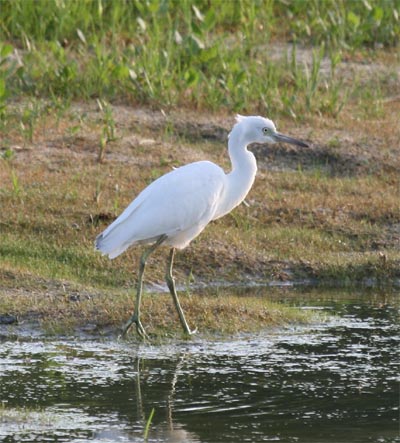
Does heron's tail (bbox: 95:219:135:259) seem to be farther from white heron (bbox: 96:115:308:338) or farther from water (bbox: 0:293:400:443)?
water (bbox: 0:293:400:443)

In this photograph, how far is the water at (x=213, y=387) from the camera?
5.35 metres

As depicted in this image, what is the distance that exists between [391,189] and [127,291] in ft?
10.6

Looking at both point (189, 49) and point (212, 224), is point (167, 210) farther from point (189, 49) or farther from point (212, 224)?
point (189, 49)

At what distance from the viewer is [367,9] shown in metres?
14.4

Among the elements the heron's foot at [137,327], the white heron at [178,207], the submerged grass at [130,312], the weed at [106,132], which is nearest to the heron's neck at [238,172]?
the white heron at [178,207]

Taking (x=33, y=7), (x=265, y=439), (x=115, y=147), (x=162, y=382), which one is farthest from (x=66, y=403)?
(x=33, y=7)

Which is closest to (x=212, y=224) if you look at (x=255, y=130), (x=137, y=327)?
(x=255, y=130)

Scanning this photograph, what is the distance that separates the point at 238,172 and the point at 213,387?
183 cm

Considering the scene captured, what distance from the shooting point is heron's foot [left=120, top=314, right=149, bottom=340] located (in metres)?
6.97

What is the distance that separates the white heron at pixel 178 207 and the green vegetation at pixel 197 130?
403mm

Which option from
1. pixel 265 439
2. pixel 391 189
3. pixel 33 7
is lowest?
pixel 265 439

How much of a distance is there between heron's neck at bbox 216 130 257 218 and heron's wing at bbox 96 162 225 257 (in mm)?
150

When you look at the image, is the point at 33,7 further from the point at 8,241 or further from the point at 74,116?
the point at 8,241

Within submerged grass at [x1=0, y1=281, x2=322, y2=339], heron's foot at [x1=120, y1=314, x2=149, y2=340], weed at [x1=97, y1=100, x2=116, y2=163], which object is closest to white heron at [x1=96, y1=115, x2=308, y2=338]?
heron's foot at [x1=120, y1=314, x2=149, y2=340]
